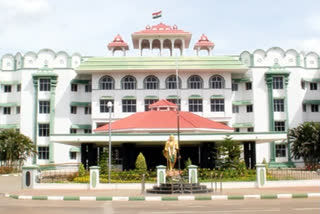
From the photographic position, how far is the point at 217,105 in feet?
161

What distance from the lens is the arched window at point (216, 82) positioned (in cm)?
4938

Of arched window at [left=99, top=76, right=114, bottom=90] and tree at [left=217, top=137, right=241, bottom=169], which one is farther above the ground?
arched window at [left=99, top=76, right=114, bottom=90]

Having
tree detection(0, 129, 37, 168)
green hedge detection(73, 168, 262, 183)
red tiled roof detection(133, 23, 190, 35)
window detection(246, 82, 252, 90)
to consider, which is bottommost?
green hedge detection(73, 168, 262, 183)

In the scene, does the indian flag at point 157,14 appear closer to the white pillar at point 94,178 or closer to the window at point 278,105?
the window at point 278,105

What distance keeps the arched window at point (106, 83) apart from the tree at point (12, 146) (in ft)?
34.0

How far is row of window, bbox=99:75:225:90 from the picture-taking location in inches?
1941

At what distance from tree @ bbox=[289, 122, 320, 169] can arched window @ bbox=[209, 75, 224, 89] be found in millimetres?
10055

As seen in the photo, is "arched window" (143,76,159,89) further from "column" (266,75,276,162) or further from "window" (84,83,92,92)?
"column" (266,75,276,162)

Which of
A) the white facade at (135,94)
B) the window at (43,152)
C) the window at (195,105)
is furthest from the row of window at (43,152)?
the window at (195,105)

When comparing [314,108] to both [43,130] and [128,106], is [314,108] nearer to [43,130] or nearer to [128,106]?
[128,106]

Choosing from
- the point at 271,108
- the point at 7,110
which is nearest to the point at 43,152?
the point at 7,110

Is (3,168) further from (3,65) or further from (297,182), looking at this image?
(297,182)

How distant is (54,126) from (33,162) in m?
4.79

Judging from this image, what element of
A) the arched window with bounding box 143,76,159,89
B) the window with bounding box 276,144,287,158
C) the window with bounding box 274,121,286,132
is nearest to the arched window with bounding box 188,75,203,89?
the arched window with bounding box 143,76,159,89
